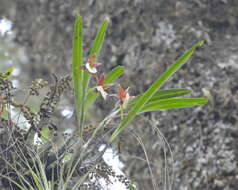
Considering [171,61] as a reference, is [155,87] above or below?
above

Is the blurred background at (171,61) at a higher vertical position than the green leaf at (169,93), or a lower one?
lower

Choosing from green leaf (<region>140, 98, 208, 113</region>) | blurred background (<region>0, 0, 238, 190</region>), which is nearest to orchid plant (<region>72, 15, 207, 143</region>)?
green leaf (<region>140, 98, 208, 113</region>)

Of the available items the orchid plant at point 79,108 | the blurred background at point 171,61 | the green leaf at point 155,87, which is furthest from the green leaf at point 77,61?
the blurred background at point 171,61

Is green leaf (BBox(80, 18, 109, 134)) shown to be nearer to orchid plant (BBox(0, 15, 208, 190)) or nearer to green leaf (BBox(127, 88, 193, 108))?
orchid plant (BBox(0, 15, 208, 190))

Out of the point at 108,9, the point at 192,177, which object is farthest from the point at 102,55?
the point at 192,177

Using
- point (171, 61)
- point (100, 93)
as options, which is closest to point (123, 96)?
point (100, 93)

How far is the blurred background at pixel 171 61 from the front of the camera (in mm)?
1490

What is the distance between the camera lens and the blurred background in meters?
1.49

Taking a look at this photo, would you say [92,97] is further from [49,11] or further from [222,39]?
[49,11]

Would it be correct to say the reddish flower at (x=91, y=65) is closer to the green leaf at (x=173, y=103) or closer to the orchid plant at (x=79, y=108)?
the orchid plant at (x=79, y=108)

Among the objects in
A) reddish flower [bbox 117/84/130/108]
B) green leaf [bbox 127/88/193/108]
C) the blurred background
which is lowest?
the blurred background

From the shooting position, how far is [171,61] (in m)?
1.82

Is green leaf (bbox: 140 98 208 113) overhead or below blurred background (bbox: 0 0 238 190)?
overhead

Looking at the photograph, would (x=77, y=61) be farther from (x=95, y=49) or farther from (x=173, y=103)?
(x=173, y=103)
